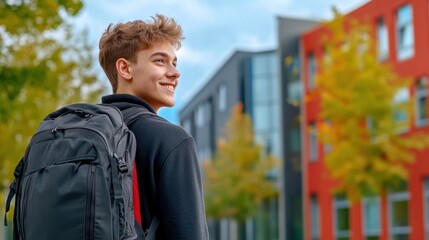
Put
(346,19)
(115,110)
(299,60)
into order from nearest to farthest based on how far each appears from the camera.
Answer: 1. (115,110)
2. (346,19)
3. (299,60)

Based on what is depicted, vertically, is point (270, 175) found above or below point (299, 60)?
below

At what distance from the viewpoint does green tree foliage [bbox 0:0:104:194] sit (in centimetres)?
1034

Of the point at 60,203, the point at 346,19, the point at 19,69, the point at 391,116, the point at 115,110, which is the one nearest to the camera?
the point at 60,203

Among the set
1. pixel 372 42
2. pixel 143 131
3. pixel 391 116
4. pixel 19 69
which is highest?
pixel 372 42

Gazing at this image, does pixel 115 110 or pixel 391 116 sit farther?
pixel 391 116

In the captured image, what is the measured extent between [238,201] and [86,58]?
2051cm

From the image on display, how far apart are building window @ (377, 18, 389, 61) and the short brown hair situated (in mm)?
28086

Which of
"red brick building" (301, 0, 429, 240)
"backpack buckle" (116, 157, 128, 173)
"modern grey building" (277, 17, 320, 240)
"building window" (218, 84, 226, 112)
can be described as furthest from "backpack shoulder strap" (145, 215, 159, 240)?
"building window" (218, 84, 226, 112)

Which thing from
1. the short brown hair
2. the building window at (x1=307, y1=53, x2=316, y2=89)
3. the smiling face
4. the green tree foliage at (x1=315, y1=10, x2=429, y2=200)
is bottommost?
the smiling face

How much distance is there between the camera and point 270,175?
138 feet

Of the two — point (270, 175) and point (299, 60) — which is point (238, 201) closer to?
point (270, 175)

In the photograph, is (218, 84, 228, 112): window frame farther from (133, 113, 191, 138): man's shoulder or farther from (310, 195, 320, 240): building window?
(133, 113, 191, 138): man's shoulder

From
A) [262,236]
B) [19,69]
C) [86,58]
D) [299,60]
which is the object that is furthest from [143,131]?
[262,236]

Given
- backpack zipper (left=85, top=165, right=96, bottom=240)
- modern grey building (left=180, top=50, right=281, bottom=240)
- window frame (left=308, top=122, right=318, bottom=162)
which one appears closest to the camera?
backpack zipper (left=85, top=165, right=96, bottom=240)
